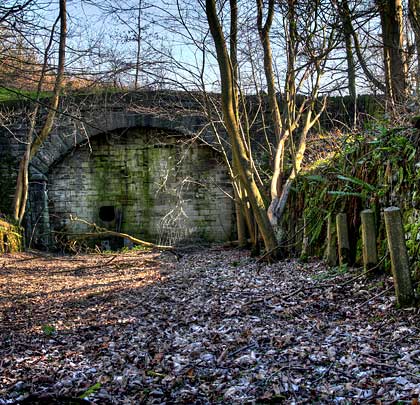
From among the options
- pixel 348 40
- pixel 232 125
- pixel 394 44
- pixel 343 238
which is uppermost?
pixel 348 40

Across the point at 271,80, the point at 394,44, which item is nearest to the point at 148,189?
the point at 271,80

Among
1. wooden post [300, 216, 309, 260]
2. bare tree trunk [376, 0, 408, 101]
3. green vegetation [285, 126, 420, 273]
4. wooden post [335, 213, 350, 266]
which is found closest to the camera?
green vegetation [285, 126, 420, 273]

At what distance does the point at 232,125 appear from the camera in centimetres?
705

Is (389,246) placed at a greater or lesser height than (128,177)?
lesser

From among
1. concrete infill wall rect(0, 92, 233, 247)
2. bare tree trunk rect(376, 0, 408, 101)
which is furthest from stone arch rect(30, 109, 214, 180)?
bare tree trunk rect(376, 0, 408, 101)

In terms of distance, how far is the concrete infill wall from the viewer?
495 inches

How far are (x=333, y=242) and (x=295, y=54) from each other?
12.4 ft

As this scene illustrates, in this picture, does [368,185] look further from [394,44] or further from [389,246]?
[394,44]

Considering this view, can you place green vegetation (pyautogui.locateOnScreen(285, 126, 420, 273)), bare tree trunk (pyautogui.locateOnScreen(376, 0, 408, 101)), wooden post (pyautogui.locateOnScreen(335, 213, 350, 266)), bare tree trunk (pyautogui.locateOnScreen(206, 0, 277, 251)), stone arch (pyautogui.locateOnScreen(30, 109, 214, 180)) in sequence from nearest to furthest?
green vegetation (pyautogui.locateOnScreen(285, 126, 420, 273)) < wooden post (pyautogui.locateOnScreen(335, 213, 350, 266)) < bare tree trunk (pyautogui.locateOnScreen(206, 0, 277, 251)) < bare tree trunk (pyautogui.locateOnScreen(376, 0, 408, 101)) < stone arch (pyautogui.locateOnScreen(30, 109, 214, 180))

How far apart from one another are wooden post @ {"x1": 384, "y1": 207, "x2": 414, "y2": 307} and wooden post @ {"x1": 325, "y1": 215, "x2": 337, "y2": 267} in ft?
6.76

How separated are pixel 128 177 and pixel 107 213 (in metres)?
1.22

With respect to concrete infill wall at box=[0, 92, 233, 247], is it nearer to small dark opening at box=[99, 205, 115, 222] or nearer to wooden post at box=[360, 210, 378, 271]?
small dark opening at box=[99, 205, 115, 222]

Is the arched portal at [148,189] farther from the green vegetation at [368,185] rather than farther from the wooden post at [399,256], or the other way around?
the wooden post at [399,256]

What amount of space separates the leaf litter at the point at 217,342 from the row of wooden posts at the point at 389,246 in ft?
0.54
